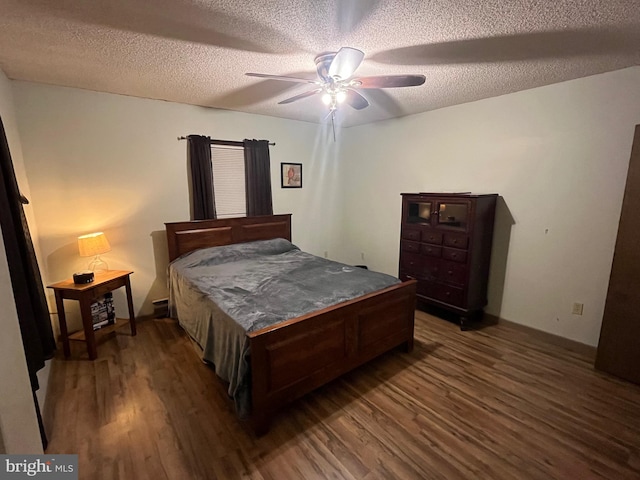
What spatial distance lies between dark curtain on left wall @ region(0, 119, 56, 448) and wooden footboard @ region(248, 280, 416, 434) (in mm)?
1172

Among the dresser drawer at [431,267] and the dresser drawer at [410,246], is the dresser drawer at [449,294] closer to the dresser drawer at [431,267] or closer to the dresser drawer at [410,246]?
the dresser drawer at [431,267]

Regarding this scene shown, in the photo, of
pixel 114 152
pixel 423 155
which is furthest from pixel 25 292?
pixel 423 155

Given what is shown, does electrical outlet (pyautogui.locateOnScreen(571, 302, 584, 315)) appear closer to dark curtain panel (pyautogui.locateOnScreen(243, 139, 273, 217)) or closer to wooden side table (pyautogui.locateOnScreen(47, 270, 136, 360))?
dark curtain panel (pyautogui.locateOnScreen(243, 139, 273, 217))

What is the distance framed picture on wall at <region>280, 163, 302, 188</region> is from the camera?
14.5ft

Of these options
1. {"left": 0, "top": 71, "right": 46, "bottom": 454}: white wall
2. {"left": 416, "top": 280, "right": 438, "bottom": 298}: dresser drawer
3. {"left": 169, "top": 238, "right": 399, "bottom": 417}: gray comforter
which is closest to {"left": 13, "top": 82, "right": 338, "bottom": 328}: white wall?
{"left": 169, "top": 238, "right": 399, "bottom": 417}: gray comforter

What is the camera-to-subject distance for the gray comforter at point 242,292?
6.41 feet

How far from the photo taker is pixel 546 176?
2.86 meters

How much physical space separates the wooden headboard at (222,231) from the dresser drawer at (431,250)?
195 centimetres

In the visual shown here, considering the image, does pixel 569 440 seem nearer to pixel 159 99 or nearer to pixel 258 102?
pixel 258 102

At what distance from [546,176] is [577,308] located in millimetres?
1294

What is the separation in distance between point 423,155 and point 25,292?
401 centimetres

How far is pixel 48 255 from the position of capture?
2871 mm

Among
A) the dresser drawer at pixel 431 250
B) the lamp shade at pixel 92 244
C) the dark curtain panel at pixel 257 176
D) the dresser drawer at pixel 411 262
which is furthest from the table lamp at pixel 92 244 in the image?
the dresser drawer at pixel 431 250

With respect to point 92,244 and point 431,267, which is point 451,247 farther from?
point 92,244
